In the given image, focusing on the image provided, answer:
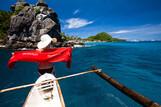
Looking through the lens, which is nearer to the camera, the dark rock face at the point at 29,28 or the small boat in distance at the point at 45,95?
the small boat in distance at the point at 45,95

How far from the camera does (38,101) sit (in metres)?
6.72

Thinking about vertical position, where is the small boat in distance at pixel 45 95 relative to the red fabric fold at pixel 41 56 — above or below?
below

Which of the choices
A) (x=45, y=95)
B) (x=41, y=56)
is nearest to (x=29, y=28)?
(x=41, y=56)

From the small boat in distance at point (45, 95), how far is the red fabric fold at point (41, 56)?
2.89 feet

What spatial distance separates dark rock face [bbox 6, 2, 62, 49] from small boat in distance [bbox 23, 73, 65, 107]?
76.2 meters

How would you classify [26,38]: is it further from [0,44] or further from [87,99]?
[87,99]

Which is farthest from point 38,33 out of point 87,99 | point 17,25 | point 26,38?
point 87,99

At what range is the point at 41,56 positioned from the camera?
6.77 m

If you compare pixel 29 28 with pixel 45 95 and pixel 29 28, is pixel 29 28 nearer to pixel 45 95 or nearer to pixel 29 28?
pixel 29 28

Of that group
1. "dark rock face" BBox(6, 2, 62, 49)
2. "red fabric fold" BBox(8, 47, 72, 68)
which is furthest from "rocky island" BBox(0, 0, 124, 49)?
"red fabric fold" BBox(8, 47, 72, 68)

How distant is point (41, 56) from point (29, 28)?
288 feet

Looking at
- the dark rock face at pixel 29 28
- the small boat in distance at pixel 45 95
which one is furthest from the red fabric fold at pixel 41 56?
the dark rock face at pixel 29 28

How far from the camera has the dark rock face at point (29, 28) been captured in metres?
81.3

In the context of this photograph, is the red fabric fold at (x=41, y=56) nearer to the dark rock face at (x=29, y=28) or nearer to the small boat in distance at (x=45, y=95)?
the small boat in distance at (x=45, y=95)
